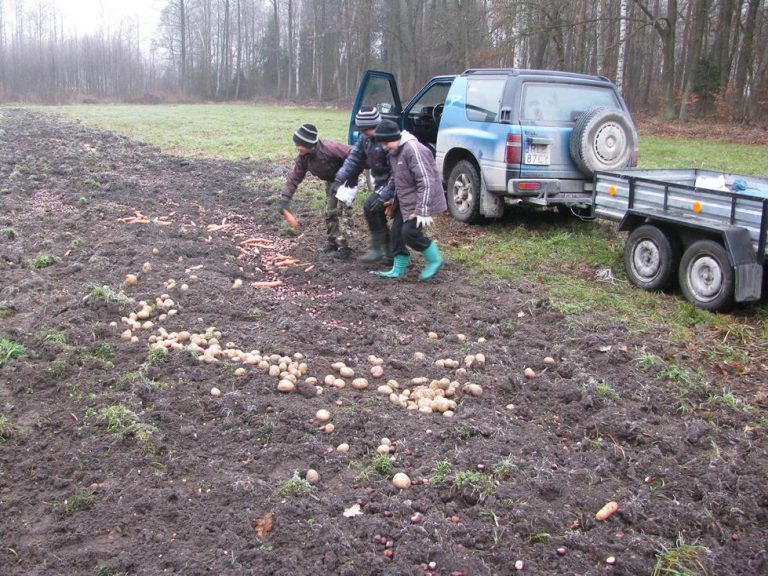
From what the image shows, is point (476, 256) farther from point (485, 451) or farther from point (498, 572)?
point (498, 572)

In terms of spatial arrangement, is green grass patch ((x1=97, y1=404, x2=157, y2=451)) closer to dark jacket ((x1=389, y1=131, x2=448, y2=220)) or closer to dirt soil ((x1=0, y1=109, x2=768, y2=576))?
dirt soil ((x1=0, y1=109, x2=768, y2=576))

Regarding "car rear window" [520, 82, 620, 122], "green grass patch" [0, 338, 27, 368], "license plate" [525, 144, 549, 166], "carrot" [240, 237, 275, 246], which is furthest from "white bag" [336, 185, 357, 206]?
"green grass patch" [0, 338, 27, 368]

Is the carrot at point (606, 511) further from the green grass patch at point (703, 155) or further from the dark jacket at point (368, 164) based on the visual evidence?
the green grass patch at point (703, 155)

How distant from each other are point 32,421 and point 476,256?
537 cm

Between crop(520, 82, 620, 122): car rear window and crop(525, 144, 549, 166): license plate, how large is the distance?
0.40m

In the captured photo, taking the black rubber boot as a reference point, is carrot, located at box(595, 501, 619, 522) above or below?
below

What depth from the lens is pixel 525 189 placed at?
880 centimetres

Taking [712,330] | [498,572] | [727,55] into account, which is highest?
[727,55]

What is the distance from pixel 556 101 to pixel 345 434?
6.32m

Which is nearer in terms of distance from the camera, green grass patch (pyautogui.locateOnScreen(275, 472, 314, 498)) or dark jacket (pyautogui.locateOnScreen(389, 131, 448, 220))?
green grass patch (pyautogui.locateOnScreen(275, 472, 314, 498))

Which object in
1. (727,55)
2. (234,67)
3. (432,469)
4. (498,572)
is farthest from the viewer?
(234,67)

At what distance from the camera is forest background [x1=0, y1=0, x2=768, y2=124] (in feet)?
90.5

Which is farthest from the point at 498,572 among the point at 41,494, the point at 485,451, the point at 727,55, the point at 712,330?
the point at 727,55

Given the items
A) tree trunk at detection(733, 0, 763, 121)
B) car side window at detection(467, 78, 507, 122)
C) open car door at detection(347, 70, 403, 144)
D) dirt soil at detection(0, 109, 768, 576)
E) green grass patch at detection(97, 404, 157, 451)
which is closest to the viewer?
dirt soil at detection(0, 109, 768, 576)
